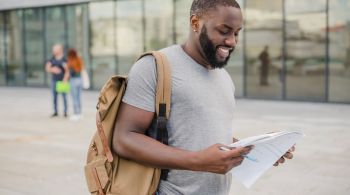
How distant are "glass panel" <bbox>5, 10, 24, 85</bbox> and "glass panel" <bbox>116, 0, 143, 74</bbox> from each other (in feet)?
19.6

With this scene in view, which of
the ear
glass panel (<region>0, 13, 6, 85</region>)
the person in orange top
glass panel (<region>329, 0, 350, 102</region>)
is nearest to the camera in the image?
the ear

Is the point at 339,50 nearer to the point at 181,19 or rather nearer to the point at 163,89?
the point at 181,19

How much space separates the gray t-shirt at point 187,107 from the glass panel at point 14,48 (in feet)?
75.3

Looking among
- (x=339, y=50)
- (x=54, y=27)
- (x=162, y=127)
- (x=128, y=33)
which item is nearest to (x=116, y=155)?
(x=162, y=127)

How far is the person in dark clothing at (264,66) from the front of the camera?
54.6 feet

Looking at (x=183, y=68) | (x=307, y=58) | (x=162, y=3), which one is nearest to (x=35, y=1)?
(x=162, y=3)

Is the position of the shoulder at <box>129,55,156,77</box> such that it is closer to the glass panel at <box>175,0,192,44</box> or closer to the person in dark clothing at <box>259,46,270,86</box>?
the person in dark clothing at <box>259,46,270,86</box>

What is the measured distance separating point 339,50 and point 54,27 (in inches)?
501

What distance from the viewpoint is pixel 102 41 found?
21.0 metres

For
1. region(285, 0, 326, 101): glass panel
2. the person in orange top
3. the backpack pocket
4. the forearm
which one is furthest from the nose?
region(285, 0, 326, 101): glass panel

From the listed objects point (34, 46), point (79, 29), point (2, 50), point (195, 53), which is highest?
point (79, 29)

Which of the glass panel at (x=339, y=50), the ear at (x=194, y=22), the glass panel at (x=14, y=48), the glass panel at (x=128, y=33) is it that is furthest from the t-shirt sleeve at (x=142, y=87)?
the glass panel at (x=14, y=48)

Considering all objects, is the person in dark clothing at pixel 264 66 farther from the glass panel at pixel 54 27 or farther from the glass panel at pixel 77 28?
the glass panel at pixel 54 27

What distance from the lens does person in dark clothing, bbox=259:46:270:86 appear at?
16.6 metres
